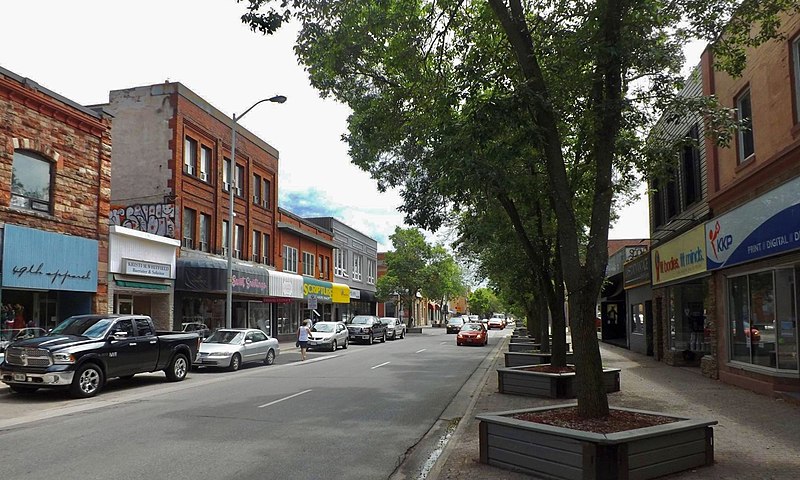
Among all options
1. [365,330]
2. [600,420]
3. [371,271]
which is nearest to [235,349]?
[600,420]

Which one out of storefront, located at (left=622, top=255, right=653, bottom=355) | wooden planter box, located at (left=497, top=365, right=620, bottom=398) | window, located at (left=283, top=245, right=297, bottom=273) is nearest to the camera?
wooden planter box, located at (left=497, top=365, right=620, bottom=398)

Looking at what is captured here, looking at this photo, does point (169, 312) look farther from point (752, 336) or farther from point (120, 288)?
point (752, 336)

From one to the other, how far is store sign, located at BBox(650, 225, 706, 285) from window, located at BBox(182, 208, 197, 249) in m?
18.5

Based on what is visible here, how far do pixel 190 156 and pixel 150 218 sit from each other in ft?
11.3

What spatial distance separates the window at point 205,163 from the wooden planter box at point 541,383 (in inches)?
751

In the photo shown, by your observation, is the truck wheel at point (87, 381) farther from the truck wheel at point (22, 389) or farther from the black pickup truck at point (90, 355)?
the truck wheel at point (22, 389)

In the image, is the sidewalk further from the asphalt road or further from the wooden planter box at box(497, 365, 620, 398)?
the asphalt road

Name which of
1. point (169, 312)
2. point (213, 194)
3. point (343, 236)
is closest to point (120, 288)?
point (169, 312)

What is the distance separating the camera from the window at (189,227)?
1024 inches

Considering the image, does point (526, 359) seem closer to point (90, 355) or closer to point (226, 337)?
point (226, 337)

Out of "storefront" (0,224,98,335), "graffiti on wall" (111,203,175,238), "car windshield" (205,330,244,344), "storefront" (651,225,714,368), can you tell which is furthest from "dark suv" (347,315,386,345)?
"storefront" (651,225,714,368)

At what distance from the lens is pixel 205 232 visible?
2788cm

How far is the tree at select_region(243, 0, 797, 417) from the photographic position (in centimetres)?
766

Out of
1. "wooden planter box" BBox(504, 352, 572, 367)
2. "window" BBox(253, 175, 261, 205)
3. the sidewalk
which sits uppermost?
"window" BBox(253, 175, 261, 205)
